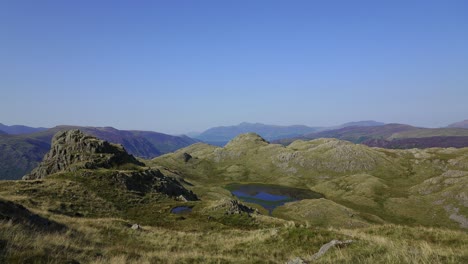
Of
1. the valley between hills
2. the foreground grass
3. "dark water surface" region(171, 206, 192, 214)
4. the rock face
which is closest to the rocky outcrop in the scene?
the valley between hills

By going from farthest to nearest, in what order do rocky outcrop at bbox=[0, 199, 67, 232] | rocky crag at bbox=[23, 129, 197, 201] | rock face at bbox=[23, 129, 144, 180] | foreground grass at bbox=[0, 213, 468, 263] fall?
rock face at bbox=[23, 129, 144, 180] → rocky crag at bbox=[23, 129, 197, 201] → rocky outcrop at bbox=[0, 199, 67, 232] → foreground grass at bbox=[0, 213, 468, 263]

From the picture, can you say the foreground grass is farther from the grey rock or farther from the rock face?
the rock face

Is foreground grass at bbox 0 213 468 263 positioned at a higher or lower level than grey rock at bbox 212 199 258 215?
higher

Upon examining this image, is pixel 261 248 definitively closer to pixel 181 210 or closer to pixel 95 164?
pixel 181 210

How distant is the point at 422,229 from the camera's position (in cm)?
2184

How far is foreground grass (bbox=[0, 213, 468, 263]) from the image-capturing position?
12188 mm

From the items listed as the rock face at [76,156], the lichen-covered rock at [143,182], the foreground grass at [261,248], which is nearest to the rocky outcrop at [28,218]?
the foreground grass at [261,248]

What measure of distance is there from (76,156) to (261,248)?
9268 cm

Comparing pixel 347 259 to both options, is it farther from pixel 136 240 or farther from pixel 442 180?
pixel 442 180

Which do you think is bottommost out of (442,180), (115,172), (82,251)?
(442,180)

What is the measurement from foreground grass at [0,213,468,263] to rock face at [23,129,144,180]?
6974 cm

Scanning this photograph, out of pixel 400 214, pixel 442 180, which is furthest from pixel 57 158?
pixel 442 180

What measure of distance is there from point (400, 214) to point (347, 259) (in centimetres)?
18738

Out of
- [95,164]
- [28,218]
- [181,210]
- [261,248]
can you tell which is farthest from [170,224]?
[95,164]
